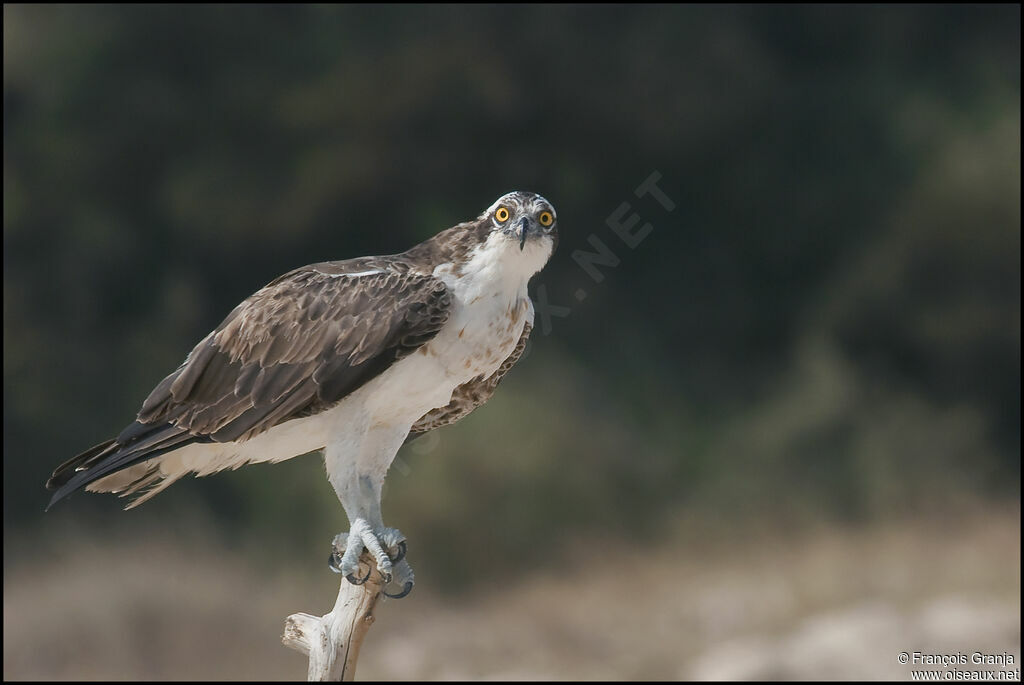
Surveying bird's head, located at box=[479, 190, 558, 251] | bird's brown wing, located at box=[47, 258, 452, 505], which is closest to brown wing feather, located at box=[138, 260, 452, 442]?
bird's brown wing, located at box=[47, 258, 452, 505]

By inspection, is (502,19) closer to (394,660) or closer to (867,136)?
(867,136)

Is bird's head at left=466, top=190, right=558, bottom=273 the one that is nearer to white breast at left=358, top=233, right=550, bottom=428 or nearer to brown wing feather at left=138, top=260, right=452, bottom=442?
white breast at left=358, top=233, right=550, bottom=428

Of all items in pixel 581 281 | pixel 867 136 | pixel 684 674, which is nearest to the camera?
pixel 684 674

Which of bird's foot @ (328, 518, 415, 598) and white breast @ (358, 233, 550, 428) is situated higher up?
white breast @ (358, 233, 550, 428)

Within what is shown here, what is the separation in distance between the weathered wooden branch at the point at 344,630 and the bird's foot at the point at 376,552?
0.04 m

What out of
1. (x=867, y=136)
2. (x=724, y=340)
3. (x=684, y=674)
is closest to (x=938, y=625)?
(x=684, y=674)

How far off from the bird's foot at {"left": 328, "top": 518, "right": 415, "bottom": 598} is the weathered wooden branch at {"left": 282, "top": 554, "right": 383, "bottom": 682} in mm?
37

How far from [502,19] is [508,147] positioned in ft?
4.12

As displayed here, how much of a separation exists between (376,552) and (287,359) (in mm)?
742

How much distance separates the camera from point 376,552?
3703mm

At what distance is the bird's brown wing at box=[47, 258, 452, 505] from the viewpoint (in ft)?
12.0

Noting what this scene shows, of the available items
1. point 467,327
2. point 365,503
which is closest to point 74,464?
point 365,503

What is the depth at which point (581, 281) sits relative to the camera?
9664mm

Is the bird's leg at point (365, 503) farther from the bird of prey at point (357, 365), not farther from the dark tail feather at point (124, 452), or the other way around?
the dark tail feather at point (124, 452)
